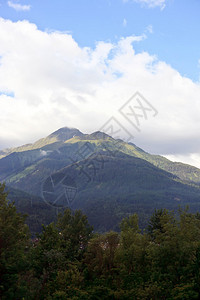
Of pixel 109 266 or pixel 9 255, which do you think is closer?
pixel 9 255

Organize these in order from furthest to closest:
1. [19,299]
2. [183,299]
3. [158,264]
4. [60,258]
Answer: [60,258]
[158,264]
[19,299]
[183,299]

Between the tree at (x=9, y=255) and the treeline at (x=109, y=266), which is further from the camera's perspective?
the tree at (x=9, y=255)

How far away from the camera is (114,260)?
44562 mm

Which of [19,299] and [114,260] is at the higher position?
[114,260]

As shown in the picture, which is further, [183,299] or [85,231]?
[85,231]

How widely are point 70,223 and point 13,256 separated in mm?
34042

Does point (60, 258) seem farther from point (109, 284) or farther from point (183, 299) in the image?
point (183, 299)

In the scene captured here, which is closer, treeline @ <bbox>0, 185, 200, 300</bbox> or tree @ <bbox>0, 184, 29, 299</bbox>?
treeline @ <bbox>0, 185, 200, 300</bbox>

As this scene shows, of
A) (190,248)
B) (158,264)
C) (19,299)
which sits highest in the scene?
(190,248)

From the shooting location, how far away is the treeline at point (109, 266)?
104 feet

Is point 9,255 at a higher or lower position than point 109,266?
higher

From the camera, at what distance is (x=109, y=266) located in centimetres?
4647

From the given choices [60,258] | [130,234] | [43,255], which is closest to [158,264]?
[130,234]

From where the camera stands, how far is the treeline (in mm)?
31609
